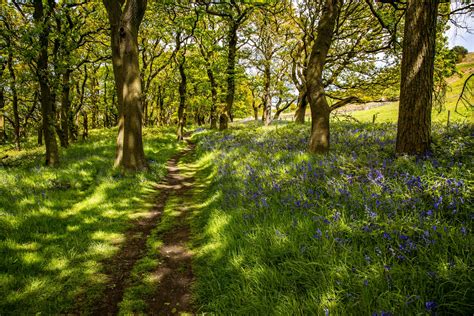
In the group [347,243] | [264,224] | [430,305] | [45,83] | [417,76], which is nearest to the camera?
[430,305]

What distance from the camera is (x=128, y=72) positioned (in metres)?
10.2

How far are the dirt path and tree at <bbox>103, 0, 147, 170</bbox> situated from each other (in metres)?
4.01

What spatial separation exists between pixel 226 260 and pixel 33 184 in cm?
736

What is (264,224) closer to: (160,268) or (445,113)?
(160,268)

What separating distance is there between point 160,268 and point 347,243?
125 inches

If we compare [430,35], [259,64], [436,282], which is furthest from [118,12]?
[259,64]

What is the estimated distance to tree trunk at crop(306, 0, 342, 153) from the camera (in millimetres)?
7980

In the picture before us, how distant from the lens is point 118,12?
1040 cm

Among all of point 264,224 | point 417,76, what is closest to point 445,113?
point 417,76

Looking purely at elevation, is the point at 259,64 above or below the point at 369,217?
above

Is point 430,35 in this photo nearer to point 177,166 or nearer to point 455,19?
point 455,19

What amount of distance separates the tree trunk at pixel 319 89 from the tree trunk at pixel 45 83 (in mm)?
9531

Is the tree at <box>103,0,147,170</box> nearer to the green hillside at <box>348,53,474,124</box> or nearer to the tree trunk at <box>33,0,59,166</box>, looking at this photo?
the tree trunk at <box>33,0,59,166</box>

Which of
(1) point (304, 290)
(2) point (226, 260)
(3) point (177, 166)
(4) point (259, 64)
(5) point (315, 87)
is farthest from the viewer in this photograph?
(4) point (259, 64)
